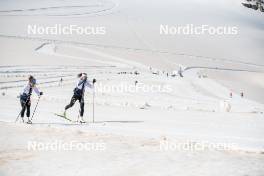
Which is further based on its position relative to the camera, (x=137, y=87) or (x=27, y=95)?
(x=137, y=87)

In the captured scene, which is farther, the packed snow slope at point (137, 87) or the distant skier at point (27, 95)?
the distant skier at point (27, 95)

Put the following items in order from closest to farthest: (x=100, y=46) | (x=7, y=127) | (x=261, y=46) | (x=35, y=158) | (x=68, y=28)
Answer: (x=35, y=158) → (x=7, y=127) → (x=100, y=46) → (x=68, y=28) → (x=261, y=46)

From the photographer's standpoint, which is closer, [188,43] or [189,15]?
[188,43]

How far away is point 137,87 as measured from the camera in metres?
45.2

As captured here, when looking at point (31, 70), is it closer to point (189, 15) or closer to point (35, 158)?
point (35, 158)

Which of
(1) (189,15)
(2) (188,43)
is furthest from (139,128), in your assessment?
(1) (189,15)

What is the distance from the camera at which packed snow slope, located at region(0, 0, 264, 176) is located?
10945 mm

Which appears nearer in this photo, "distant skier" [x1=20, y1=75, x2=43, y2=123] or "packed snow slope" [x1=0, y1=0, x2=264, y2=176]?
"packed snow slope" [x1=0, y1=0, x2=264, y2=176]

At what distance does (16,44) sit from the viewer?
76.6 meters

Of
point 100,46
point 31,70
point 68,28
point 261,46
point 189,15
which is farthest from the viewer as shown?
point 189,15

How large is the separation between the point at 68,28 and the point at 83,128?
291 feet

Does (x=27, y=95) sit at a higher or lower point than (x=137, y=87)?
lower

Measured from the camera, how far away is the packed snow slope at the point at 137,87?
1095 cm

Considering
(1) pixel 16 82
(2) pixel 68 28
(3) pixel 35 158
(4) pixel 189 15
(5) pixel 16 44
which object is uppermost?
(4) pixel 189 15
